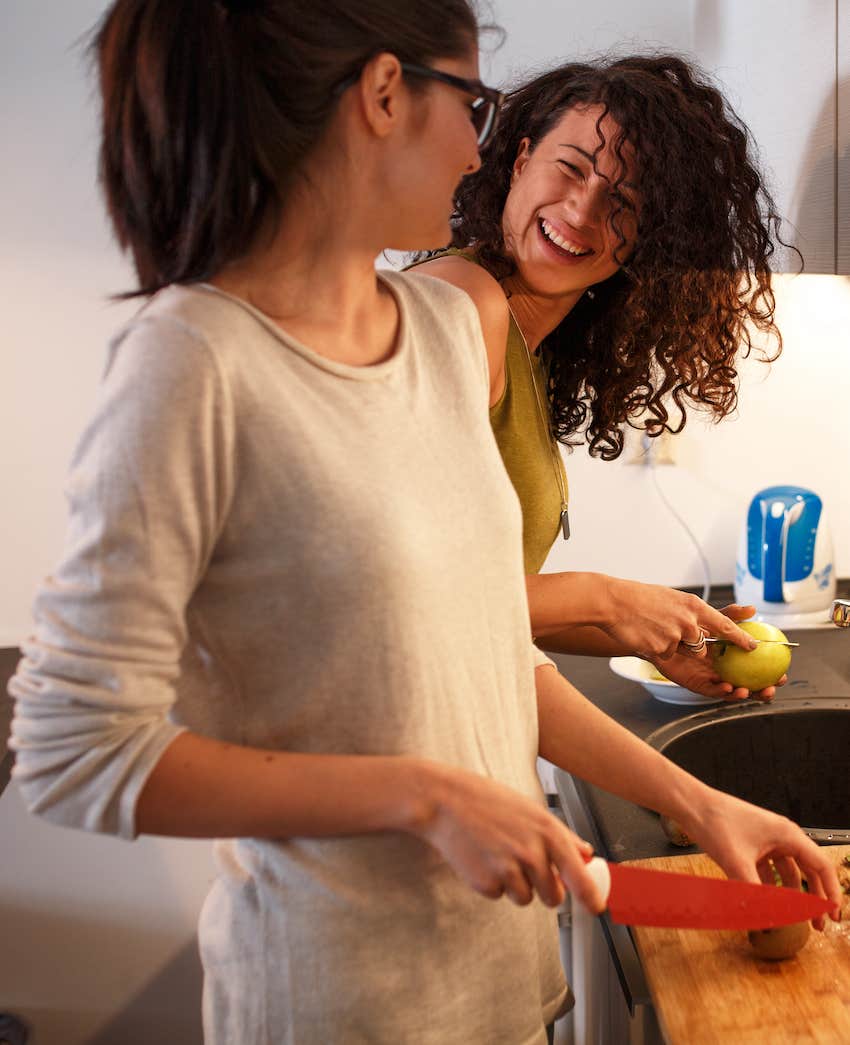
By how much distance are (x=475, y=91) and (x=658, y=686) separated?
0.95m

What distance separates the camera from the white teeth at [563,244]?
1104 mm

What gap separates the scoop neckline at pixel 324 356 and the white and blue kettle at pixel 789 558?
1.27 meters

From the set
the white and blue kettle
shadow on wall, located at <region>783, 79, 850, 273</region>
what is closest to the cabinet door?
shadow on wall, located at <region>783, 79, 850, 273</region>

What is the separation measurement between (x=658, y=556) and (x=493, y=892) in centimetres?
149

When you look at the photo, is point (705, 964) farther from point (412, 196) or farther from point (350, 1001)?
point (412, 196)

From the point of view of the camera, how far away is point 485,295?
100 cm

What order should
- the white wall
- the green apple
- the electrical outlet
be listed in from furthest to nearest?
the electrical outlet, the white wall, the green apple

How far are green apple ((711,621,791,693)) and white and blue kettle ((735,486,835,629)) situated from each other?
684 millimetres

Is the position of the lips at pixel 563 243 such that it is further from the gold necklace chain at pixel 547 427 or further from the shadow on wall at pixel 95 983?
the shadow on wall at pixel 95 983

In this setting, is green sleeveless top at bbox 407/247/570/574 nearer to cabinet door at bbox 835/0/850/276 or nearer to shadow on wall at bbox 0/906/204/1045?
cabinet door at bbox 835/0/850/276

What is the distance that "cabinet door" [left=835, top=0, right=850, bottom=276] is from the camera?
1.51 metres

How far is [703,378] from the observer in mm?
1229

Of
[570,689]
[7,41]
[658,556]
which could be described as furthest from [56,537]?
[570,689]

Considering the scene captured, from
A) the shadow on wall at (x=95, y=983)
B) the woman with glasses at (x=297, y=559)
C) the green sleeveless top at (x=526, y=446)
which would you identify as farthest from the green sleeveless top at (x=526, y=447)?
the shadow on wall at (x=95, y=983)
